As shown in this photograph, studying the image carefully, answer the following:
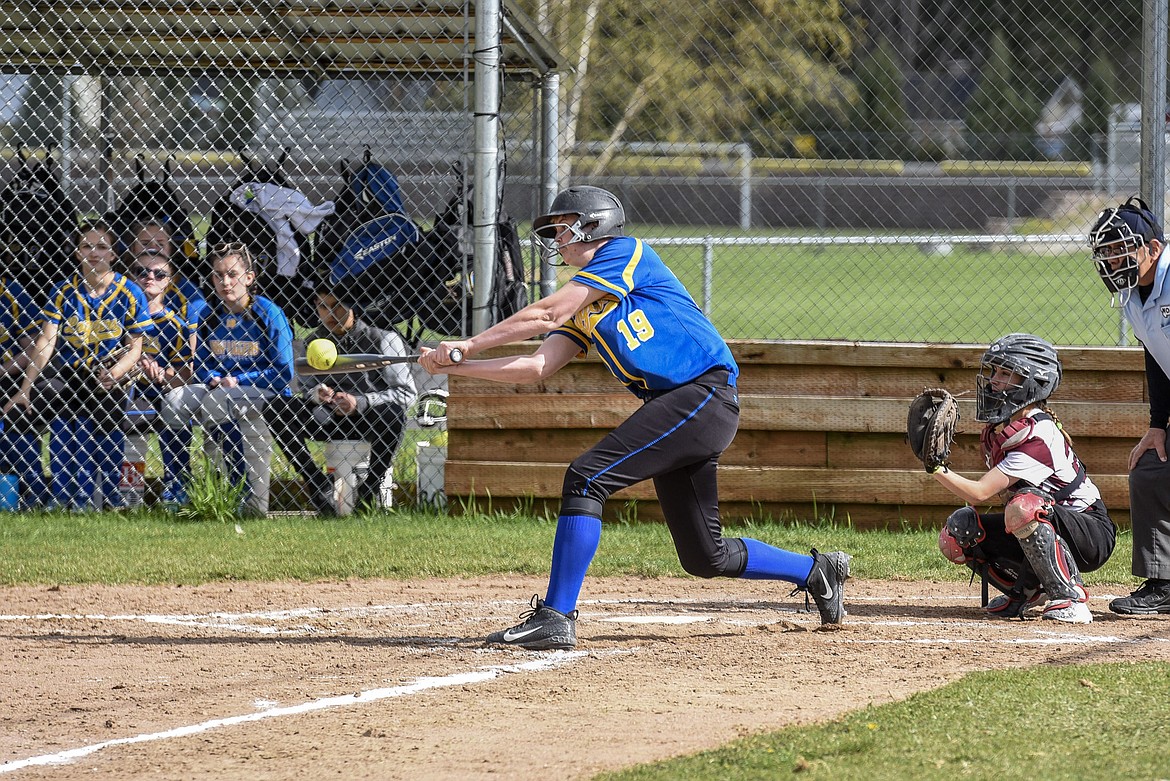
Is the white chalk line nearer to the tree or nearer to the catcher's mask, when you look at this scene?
the catcher's mask

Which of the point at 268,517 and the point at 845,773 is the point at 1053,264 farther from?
the point at 845,773

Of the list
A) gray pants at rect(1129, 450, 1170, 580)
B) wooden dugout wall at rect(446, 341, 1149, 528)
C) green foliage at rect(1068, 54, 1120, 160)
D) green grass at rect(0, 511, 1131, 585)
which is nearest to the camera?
gray pants at rect(1129, 450, 1170, 580)

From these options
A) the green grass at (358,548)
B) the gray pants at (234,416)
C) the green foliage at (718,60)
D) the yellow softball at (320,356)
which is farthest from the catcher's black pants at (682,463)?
the green foliage at (718,60)

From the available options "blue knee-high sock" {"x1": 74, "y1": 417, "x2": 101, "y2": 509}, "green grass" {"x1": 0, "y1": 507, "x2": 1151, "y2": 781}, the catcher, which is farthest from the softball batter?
"blue knee-high sock" {"x1": 74, "y1": 417, "x2": 101, "y2": 509}

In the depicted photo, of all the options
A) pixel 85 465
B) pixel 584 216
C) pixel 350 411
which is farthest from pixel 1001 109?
pixel 584 216

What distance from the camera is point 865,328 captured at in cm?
1444

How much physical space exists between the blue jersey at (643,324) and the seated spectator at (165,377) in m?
3.93

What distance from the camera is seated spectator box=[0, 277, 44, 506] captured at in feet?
26.1

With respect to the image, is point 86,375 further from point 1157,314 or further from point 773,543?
point 1157,314

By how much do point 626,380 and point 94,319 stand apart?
4417 millimetres

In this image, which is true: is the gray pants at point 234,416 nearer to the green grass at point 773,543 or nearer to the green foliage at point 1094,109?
the green grass at point 773,543

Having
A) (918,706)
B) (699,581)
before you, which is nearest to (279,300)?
(699,581)

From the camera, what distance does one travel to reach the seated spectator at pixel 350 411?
7.64 m

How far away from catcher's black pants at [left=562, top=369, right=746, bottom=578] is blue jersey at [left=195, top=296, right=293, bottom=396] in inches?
140
